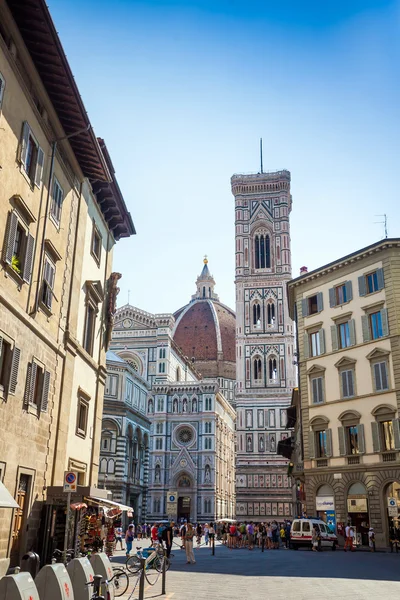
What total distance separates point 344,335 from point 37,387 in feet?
75.8

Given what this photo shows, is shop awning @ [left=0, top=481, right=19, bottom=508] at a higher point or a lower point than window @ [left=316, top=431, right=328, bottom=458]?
lower

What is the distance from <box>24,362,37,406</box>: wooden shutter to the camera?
15.5m

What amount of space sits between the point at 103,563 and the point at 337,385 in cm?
2545

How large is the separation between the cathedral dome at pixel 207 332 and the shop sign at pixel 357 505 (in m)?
102

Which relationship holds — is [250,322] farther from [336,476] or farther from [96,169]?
[96,169]

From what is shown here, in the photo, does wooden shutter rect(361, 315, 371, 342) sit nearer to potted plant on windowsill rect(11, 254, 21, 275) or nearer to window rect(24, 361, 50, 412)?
window rect(24, 361, 50, 412)

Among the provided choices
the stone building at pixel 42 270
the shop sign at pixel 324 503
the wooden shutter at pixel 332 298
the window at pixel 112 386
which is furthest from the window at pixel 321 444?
the window at pixel 112 386

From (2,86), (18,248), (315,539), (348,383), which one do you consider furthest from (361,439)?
(2,86)

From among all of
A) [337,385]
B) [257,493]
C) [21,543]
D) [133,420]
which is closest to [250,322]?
[257,493]

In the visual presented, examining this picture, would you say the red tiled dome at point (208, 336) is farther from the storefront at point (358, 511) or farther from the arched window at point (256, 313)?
the storefront at point (358, 511)

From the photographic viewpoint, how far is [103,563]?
11508 mm

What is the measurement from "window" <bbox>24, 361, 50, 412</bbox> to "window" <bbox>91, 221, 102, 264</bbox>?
6.62 metres

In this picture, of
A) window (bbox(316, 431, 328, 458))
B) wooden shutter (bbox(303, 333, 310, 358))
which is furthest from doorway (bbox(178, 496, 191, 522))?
wooden shutter (bbox(303, 333, 310, 358))

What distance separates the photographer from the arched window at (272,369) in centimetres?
8411
